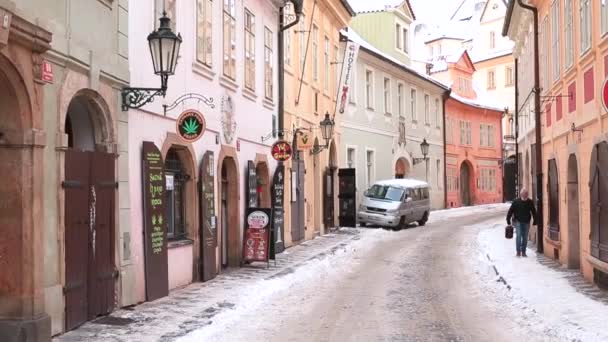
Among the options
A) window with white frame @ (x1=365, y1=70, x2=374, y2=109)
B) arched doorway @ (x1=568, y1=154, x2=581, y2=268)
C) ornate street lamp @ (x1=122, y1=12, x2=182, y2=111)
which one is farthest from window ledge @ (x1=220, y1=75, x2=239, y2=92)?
window with white frame @ (x1=365, y1=70, x2=374, y2=109)

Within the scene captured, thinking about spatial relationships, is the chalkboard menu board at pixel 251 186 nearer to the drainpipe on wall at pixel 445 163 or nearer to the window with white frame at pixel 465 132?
the drainpipe on wall at pixel 445 163

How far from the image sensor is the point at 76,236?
8617mm

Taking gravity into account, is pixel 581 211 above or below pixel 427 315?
above

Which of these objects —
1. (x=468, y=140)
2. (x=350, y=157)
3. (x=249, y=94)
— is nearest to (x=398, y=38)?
(x=468, y=140)

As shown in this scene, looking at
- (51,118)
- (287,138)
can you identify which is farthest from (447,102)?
(51,118)

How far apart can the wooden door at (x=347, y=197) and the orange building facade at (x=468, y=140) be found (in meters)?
17.3

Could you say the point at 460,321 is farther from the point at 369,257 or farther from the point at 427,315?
the point at 369,257

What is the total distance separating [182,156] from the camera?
493 inches

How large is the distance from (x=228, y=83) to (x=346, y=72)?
464 inches

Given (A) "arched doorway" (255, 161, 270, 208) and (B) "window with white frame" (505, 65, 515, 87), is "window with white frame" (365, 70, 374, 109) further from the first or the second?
(B) "window with white frame" (505, 65, 515, 87)

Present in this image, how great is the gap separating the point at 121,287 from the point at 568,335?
5428 millimetres

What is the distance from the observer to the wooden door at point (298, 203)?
20250 mm

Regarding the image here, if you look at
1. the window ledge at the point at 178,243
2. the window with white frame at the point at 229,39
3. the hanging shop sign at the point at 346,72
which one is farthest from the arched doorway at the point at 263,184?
the hanging shop sign at the point at 346,72

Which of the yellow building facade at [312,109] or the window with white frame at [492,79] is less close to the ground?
the window with white frame at [492,79]
